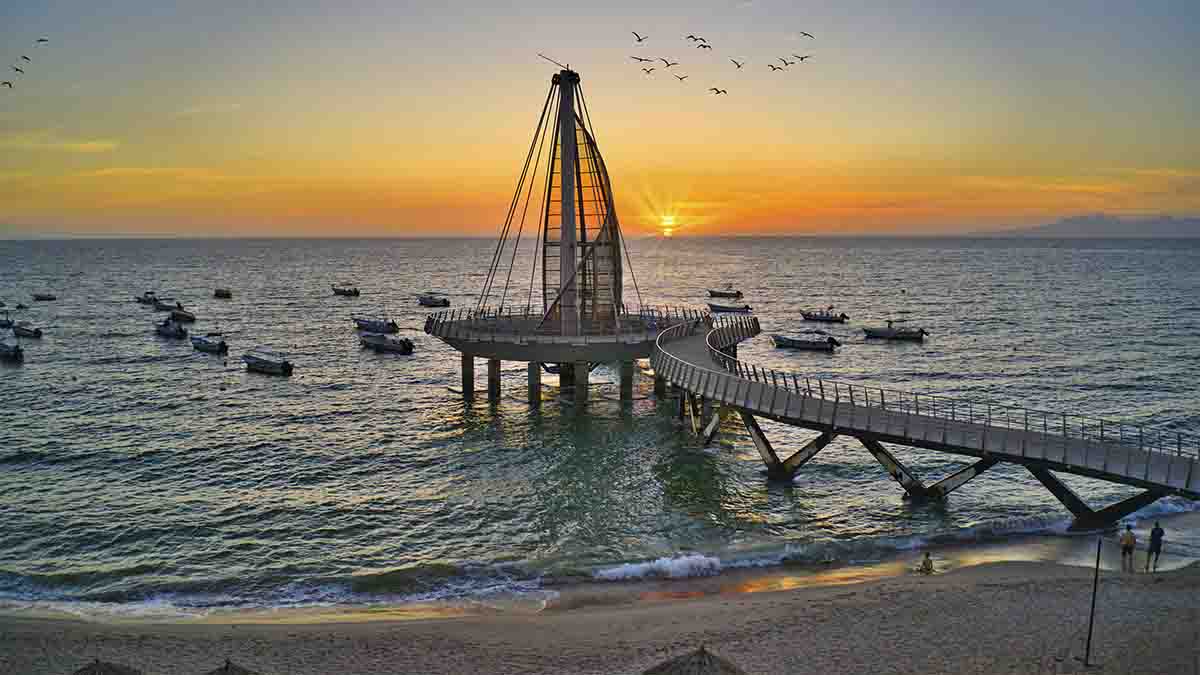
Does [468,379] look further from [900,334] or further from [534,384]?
[900,334]

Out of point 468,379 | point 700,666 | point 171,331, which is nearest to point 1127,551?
point 700,666

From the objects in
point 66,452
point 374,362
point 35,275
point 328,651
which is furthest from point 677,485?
point 35,275

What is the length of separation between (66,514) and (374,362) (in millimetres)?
40736

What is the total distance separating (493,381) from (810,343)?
37.0 meters

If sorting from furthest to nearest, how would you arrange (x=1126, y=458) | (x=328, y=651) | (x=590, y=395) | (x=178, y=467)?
(x=590, y=395) < (x=178, y=467) < (x=1126, y=458) < (x=328, y=651)

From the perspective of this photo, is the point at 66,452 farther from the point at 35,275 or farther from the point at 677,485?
the point at 35,275

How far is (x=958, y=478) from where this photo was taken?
32875mm

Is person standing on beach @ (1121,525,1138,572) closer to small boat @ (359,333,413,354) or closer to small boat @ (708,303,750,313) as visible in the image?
small boat @ (359,333,413,354)

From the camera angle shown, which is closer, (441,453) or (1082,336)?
(441,453)

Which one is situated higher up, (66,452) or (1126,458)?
(1126,458)

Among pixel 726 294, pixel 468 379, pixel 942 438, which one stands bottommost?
pixel 468 379

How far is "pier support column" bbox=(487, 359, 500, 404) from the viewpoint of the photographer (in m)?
54.0

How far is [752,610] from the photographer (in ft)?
78.6

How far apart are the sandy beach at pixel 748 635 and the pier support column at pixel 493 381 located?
96.0 ft
